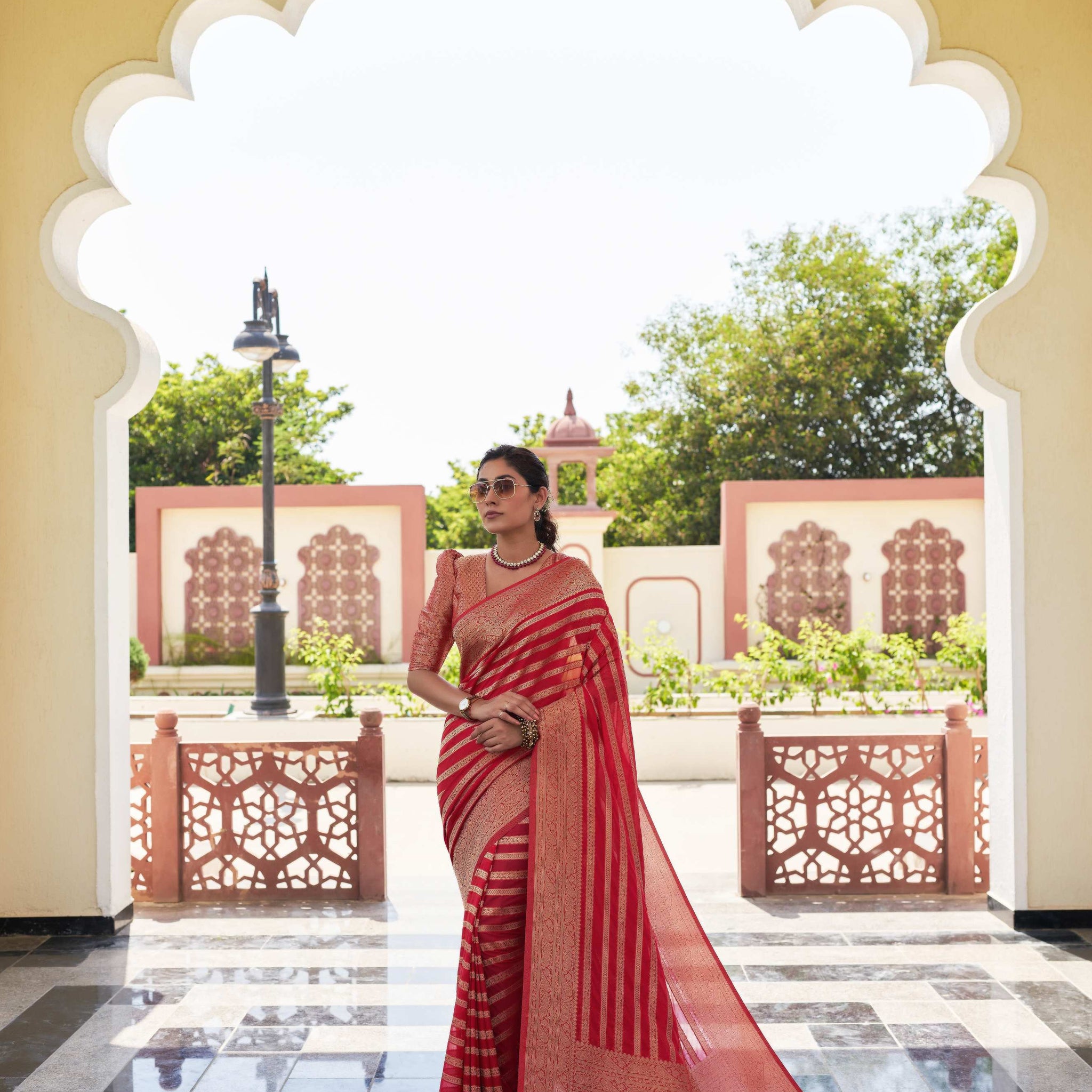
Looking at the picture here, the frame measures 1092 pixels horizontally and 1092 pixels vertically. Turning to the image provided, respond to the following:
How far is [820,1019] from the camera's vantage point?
3096 mm

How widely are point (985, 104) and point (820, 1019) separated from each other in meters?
3.02

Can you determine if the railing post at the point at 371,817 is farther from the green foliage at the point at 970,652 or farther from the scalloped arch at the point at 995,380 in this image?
the green foliage at the point at 970,652

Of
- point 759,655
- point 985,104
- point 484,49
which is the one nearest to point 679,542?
point 484,49

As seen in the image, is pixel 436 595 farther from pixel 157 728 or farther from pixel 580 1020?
pixel 157 728

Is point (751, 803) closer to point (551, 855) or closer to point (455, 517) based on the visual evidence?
point (551, 855)

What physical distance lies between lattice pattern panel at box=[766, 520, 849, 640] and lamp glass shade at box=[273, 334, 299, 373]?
4.69 meters

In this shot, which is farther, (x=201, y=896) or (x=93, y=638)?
(x=201, y=896)

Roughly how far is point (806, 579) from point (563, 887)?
8895 millimetres

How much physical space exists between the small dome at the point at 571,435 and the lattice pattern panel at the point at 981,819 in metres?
7.49

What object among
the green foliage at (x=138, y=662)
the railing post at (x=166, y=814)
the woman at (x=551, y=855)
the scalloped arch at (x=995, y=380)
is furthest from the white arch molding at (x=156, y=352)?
the green foliage at (x=138, y=662)

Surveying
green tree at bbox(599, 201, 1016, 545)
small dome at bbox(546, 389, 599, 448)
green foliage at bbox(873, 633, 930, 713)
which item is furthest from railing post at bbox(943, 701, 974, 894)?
green tree at bbox(599, 201, 1016, 545)

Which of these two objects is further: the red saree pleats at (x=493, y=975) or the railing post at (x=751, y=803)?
the railing post at (x=751, y=803)

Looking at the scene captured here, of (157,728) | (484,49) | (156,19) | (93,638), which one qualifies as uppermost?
(484,49)

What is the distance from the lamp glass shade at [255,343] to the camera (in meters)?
8.73
